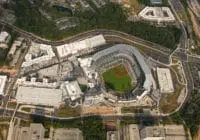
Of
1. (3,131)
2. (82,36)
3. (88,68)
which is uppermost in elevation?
(82,36)

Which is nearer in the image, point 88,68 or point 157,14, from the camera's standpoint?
point 88,68

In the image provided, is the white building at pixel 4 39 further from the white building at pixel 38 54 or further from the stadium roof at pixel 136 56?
the stadium roof at pixel 136 56

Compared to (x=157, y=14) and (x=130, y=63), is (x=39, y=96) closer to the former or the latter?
(x=130, y=63)

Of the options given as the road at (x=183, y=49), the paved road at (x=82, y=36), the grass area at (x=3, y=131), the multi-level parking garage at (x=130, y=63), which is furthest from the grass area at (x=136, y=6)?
the grass area at (x=3, y=131)

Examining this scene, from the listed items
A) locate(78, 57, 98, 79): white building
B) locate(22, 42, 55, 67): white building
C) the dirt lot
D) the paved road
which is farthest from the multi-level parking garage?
locate(22, 42, 55, 67): white building

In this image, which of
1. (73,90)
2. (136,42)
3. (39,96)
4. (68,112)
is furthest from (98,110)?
(136,42)

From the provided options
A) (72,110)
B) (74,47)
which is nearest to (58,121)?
(72,110)

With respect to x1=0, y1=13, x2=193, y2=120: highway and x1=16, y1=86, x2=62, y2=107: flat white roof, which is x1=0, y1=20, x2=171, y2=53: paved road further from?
x1=16, y1=86, x2=62, y2=107: flat white roof
